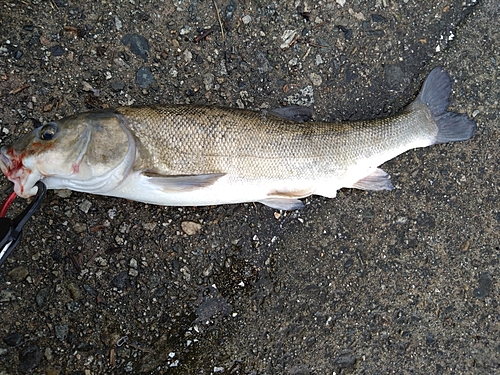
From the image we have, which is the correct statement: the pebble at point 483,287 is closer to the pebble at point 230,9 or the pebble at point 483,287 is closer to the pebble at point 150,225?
the pebble at point 150,225

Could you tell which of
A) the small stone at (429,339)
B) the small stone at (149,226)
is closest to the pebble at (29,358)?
the small stone at (149,226)

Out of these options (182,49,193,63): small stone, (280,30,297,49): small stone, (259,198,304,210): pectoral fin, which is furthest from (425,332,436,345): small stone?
(182,49,193,63): small stone

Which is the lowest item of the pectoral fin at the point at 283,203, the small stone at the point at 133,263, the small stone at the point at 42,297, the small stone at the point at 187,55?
the small stone at the point at 42,297

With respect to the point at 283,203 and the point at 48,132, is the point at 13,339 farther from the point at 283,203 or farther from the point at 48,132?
the point at 283,203

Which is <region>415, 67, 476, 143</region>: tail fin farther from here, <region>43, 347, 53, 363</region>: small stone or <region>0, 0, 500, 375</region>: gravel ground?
<region>43, 347, 53, 363</region>: small stone

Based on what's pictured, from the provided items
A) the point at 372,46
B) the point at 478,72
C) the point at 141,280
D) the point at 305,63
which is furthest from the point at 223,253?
the point at 478,72

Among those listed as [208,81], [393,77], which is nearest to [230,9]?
[208,81]
